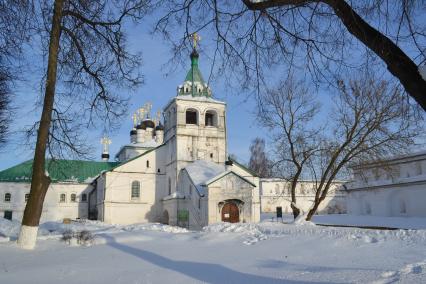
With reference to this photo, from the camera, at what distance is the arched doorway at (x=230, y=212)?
1329 inches

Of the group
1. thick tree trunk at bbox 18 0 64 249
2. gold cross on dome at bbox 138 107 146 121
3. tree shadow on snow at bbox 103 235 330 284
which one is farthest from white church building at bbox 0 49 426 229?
tree shadow on snow at bbox 103 235 330 284

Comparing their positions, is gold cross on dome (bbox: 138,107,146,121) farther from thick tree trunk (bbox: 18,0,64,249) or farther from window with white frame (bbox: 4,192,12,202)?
thick tree trunk (bbox: 18,0,64,249)

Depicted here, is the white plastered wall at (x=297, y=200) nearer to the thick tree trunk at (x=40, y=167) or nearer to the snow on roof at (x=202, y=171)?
the snow on roof at (x=202, y=171)

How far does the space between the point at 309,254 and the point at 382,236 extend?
334 cm

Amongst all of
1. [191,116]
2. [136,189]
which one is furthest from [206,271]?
[191,116]

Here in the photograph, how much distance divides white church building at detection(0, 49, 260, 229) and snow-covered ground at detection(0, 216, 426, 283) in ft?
63.5

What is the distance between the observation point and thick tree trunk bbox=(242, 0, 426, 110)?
4891 mm

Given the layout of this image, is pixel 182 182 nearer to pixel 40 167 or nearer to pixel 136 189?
pixel 136 189

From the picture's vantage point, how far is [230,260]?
9.89 meters

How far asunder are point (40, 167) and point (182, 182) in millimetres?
26342

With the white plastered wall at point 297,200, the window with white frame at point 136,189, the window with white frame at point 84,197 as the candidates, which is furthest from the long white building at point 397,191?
the window with white frame at point 84,197

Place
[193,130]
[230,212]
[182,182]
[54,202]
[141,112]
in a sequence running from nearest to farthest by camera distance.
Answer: [230,212] → [182,182] → [193,130] → [54,202] → [141,112]

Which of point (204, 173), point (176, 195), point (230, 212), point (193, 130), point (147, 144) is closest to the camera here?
point (230, 212)

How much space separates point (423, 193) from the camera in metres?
38.0
